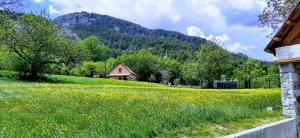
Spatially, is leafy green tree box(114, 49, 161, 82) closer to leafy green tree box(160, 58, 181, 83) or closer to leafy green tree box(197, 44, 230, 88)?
leafy green tree box(160, 58, 181, 83)

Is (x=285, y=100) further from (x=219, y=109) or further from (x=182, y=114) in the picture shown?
(x=182, y=114)

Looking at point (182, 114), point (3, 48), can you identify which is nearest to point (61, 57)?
point (3, 48)

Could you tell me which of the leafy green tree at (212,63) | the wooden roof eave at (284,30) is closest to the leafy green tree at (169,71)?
the leafy green tree at (212,63)

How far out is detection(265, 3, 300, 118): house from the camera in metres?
16.6

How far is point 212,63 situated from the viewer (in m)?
84.4

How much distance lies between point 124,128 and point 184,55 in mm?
161015

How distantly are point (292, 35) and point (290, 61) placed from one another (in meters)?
1.14

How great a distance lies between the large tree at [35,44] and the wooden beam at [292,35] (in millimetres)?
47562

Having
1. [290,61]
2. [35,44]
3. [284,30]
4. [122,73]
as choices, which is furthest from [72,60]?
[122,73]

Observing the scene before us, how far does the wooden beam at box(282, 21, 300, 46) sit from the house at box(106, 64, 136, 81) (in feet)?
329

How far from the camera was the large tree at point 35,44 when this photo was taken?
59.9 meters

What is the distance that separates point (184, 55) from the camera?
169250 millimetres

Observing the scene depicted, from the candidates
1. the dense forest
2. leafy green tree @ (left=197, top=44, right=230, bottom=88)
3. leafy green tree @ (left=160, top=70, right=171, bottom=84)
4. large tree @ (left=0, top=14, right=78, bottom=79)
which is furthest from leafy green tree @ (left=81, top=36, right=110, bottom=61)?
large tree @ (left=0, top=14, right=78, bottom=79)

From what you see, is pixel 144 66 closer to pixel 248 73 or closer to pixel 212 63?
pixel 248 73
